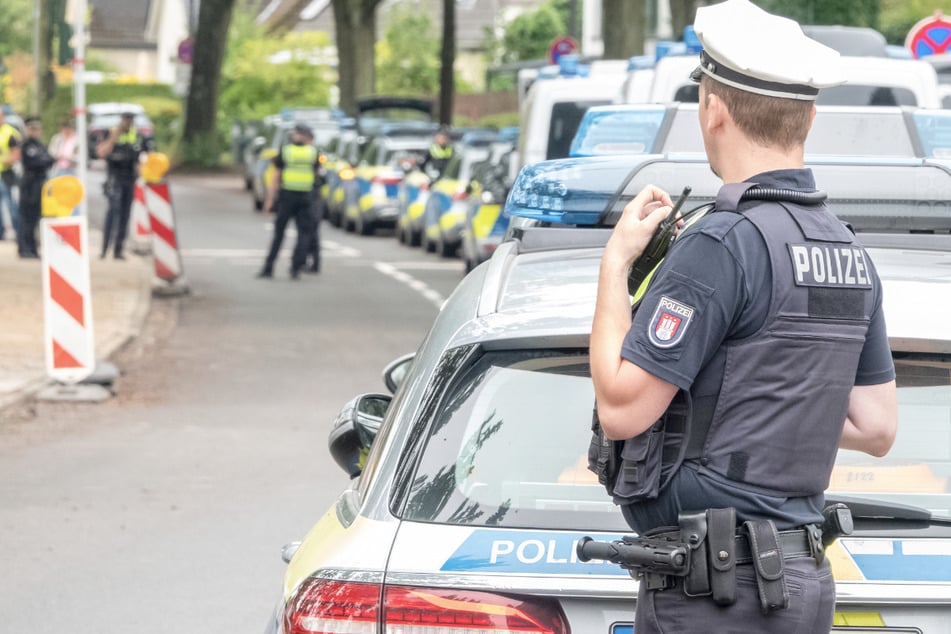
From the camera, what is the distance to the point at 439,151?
28.4 m

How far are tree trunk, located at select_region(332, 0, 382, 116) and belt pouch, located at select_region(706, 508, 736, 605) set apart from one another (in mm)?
43912

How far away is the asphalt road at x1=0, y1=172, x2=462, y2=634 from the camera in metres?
7.01

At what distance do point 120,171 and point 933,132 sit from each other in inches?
673

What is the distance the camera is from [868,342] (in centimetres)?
306

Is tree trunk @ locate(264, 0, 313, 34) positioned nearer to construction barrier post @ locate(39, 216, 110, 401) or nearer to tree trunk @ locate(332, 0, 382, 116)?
tree trunk @ locate(332, 0, 382, 116)

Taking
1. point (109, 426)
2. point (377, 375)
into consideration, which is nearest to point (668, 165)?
point (109, 426)

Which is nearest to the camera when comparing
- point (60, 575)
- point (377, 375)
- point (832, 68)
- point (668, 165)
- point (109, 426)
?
point (832, 68)

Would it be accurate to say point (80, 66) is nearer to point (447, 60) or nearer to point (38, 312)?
point (38, 312)

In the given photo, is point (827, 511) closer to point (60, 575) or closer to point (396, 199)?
point (60, 575)

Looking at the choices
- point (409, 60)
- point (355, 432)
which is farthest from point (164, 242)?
point (409, 60)

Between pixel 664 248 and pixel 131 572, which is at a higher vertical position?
pixel 664 248

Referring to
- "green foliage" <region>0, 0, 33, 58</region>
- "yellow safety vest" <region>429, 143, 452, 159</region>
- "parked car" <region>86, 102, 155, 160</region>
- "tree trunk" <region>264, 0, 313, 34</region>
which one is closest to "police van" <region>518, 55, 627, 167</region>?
"yellow safety vest" <region>429, 143, 452, 159</region>

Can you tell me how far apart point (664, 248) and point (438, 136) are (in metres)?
26.2

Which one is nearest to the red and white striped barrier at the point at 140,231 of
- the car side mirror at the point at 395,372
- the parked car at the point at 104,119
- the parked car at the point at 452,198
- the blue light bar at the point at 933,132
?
the parked car at the point at 452,198
